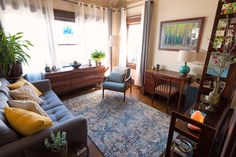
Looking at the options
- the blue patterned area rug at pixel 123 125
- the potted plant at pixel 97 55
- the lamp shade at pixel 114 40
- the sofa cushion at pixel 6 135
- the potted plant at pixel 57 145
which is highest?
the lamp shade at pixel 114 40

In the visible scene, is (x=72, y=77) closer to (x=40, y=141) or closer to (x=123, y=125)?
(x=123, y=125)

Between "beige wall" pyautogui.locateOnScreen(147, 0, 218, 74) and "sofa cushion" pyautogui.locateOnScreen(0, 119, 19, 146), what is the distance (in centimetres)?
317

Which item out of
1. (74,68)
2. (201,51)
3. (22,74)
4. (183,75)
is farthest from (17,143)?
(201,51)

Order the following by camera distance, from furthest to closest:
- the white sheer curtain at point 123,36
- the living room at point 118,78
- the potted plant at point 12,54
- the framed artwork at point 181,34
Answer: the white sheer curtain at point 123,36, the framed artwork at point 181,34, the potted plant at point 12,54, the living room at point 118,78

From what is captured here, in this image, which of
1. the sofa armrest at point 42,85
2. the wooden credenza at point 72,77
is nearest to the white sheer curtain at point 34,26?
the wooden credenza at point 72,77

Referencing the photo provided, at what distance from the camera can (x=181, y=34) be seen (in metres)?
2.92

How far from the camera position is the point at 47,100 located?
2227 millimetres

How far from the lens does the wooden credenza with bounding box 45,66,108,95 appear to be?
301 cm

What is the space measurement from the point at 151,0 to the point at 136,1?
1.81 feet

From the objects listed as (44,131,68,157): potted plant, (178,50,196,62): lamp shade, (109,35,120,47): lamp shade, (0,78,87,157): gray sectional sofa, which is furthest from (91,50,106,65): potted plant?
(44,131,68,157): potted plant

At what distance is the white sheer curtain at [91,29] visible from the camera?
11.2 ft

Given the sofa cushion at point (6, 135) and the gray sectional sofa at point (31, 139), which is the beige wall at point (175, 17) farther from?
the sofa cushion at point (6, 135)

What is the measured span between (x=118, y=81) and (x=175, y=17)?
6.60ft

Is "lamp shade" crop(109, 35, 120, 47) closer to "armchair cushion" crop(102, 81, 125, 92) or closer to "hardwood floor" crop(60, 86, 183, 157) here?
"armchair cushion" crop(102, 81, 125, 92)
